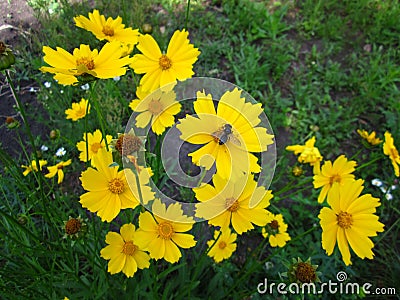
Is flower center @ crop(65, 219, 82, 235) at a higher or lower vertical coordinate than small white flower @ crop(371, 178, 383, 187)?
lower

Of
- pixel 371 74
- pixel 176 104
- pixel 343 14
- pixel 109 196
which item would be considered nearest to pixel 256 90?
pixel 371 74

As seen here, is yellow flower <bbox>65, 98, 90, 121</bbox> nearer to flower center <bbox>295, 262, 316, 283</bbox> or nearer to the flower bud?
the flower bud

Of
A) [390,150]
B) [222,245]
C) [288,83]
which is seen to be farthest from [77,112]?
[288,83]

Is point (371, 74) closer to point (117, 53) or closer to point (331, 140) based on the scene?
point (331, 140)

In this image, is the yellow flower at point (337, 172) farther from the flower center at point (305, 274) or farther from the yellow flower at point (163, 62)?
the yellow flower at point (163, 62)

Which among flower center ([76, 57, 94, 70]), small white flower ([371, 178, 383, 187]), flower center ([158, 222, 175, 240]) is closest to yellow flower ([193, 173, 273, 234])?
flower center ([158, 222, 175, 240])
